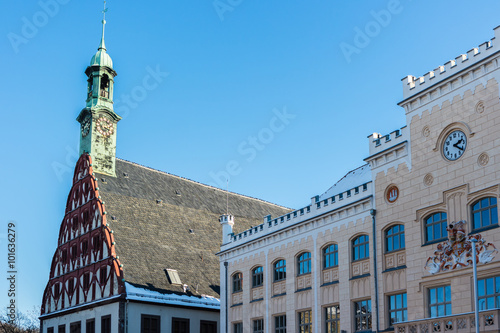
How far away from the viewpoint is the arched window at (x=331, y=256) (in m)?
40.4

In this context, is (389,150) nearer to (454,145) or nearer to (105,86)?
(454,145)

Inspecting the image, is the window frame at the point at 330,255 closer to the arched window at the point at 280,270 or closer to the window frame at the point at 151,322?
the arched window at the point at 280,270

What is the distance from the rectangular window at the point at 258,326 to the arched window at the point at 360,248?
32.0 ft

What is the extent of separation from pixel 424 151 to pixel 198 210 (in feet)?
135

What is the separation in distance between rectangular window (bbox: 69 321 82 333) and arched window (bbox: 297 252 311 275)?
25533 millimetres

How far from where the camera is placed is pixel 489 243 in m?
30.4

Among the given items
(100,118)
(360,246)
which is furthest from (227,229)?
(100,118)

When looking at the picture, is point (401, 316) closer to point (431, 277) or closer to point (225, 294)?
point (431, 277)

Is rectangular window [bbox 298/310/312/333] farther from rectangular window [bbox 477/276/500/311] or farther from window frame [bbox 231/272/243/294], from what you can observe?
rectangular window [bbox 477/276/500/311]

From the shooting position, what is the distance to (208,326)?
194 feet

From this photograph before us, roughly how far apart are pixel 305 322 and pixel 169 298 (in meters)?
18.7

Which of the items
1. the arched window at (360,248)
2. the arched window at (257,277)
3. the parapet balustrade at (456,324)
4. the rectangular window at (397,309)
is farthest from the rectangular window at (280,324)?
the parapet balustrade at (456,324)

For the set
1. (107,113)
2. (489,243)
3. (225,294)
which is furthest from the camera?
(107,113)

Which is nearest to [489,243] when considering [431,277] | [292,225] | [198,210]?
[431,277]
